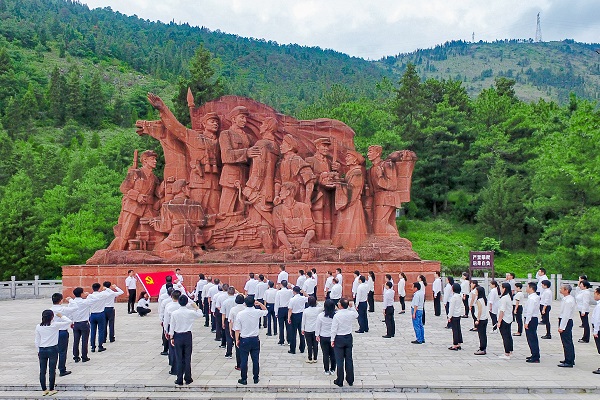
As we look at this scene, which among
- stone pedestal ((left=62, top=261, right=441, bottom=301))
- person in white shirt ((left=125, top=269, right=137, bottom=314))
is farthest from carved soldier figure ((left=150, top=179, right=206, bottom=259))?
person in white shirt ((left=125, top=269, right=137, bottom=314))

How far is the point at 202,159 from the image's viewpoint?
16.6 m

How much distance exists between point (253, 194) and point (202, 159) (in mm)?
2133

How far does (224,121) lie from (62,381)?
1116 centimetres

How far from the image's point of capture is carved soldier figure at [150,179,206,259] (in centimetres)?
1597

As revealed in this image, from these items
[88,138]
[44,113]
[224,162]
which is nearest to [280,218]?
[224,162]

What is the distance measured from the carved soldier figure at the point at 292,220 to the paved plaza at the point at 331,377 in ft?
17.7

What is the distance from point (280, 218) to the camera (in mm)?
16078

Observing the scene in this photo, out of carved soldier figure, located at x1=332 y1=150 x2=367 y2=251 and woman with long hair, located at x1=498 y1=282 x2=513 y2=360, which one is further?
carved soldier figure, located at x1=332 y1=150 x2=367 y2=251

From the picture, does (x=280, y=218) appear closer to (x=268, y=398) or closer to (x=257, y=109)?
(x=257, y=109)

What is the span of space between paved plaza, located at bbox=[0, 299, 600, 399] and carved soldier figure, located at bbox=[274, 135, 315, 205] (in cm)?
618

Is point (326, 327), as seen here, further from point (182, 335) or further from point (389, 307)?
point (389, 307)

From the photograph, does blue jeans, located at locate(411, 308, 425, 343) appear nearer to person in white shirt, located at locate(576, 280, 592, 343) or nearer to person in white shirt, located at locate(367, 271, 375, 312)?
person in white shirt, located at locate(367, 271, 375, 312)

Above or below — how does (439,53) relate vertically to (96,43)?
above

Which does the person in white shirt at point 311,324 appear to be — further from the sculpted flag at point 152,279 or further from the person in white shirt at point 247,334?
the sculpted flag at point 152,279
